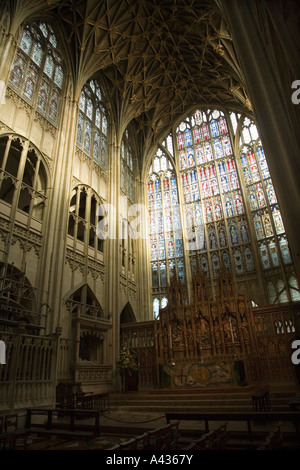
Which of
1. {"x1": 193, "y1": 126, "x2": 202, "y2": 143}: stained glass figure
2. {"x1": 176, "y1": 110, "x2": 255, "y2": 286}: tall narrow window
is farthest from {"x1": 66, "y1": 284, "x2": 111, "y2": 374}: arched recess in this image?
{"x1": 193, "y1": 126, "x2": 202, "y2": 143}: stained glass figure

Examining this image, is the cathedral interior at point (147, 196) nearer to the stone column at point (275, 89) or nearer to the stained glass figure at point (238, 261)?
the stone column at point (275, 89)

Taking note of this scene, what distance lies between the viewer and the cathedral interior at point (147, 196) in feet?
26.5

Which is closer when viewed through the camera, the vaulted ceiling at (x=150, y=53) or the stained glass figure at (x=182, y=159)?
the vaulted ceiling at (x=150, y=53)

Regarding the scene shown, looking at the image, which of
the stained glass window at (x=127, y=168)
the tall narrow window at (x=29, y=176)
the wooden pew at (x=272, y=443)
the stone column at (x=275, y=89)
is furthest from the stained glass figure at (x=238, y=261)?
the wooden pew at (x=272, y=443)

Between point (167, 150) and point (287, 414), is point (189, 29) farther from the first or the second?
point (287, 414)

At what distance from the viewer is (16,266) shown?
10953 mm

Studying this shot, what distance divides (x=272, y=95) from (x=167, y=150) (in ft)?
67.7

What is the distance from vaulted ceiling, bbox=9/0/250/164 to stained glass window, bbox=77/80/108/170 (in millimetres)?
1201

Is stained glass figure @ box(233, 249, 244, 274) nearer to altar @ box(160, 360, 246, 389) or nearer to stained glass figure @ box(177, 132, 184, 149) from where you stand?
altar @ box(160, 360, 246, 389)

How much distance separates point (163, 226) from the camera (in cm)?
2339

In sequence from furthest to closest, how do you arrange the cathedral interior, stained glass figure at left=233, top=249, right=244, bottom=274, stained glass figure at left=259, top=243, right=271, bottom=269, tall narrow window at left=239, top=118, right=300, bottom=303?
stained glass figure at left=233, top=249, right=244, bottom=274
stained glass figure at left=259, top=243, right=271, bottom=269
tall narrow window at left=239, top=118, right=300, bottom=303
the cathedral interior

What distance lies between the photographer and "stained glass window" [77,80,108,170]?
17547 mm

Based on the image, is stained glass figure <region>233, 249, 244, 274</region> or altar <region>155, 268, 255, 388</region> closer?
altar <region>155, 268, 255, 388</region>

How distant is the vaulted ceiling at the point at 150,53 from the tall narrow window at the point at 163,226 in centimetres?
273
